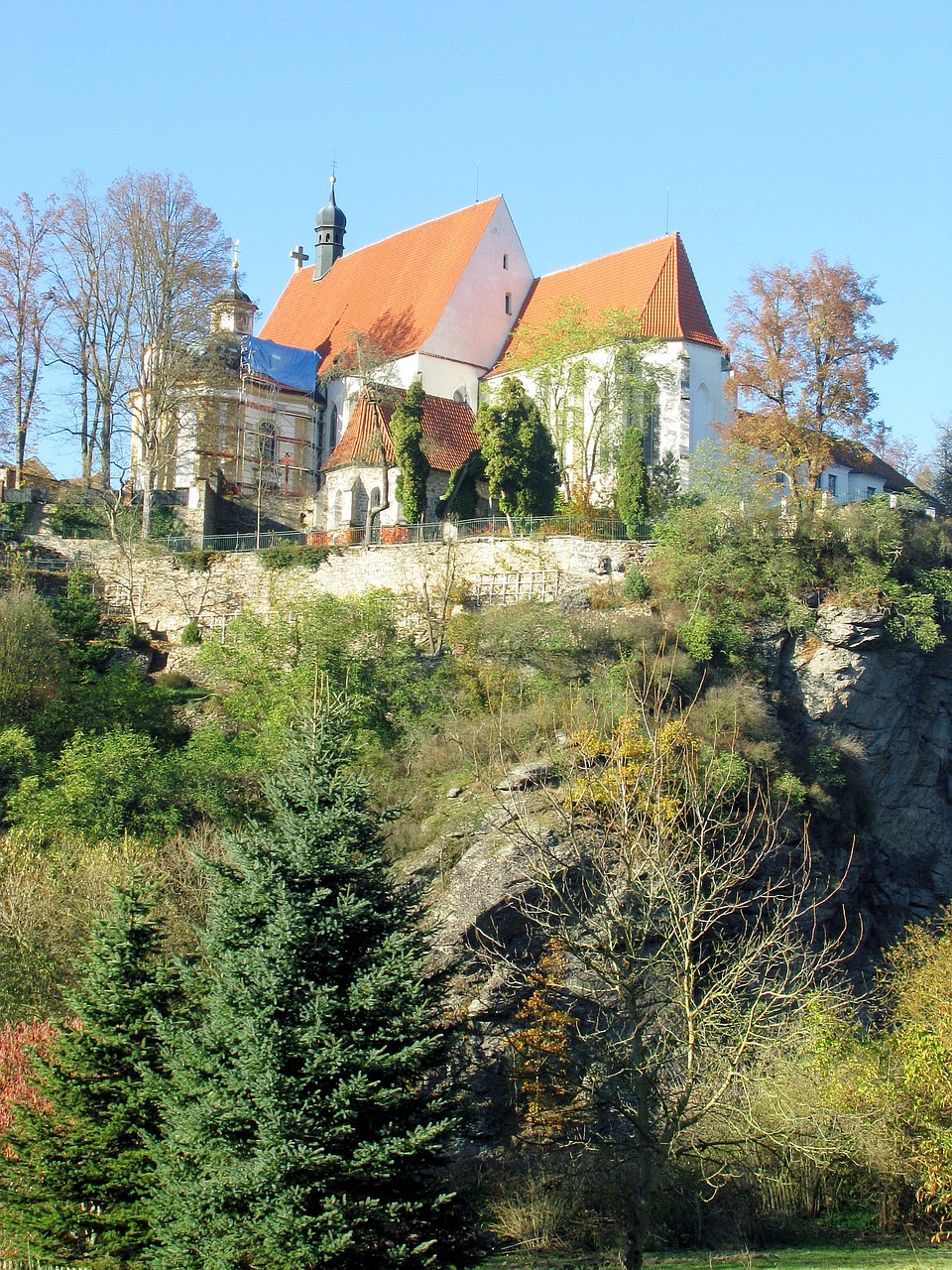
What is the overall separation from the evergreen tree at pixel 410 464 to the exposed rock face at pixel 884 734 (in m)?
10.5

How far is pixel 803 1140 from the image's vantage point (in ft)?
53.6

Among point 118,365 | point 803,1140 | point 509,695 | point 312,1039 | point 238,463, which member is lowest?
point 803,1140

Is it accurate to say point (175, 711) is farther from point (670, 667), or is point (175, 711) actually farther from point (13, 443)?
point (13, 443)

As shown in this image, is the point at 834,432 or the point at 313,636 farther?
the point at 834,432

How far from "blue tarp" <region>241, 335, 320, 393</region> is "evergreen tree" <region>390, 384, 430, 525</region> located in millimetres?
8484

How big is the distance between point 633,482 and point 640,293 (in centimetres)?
868

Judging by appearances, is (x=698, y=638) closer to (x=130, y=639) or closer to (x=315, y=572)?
(x=315, y=572)

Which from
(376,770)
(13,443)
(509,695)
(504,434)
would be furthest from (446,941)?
(13,443)

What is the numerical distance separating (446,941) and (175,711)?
36.2 feet

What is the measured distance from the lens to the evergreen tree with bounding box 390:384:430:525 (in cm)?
3438

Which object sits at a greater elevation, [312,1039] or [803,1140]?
[312,1039]

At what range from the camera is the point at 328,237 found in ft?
171

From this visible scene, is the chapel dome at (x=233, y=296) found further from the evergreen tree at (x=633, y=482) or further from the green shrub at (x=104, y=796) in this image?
the green shrub at (x=104, y=796)

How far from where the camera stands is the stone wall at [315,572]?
95.1ft
